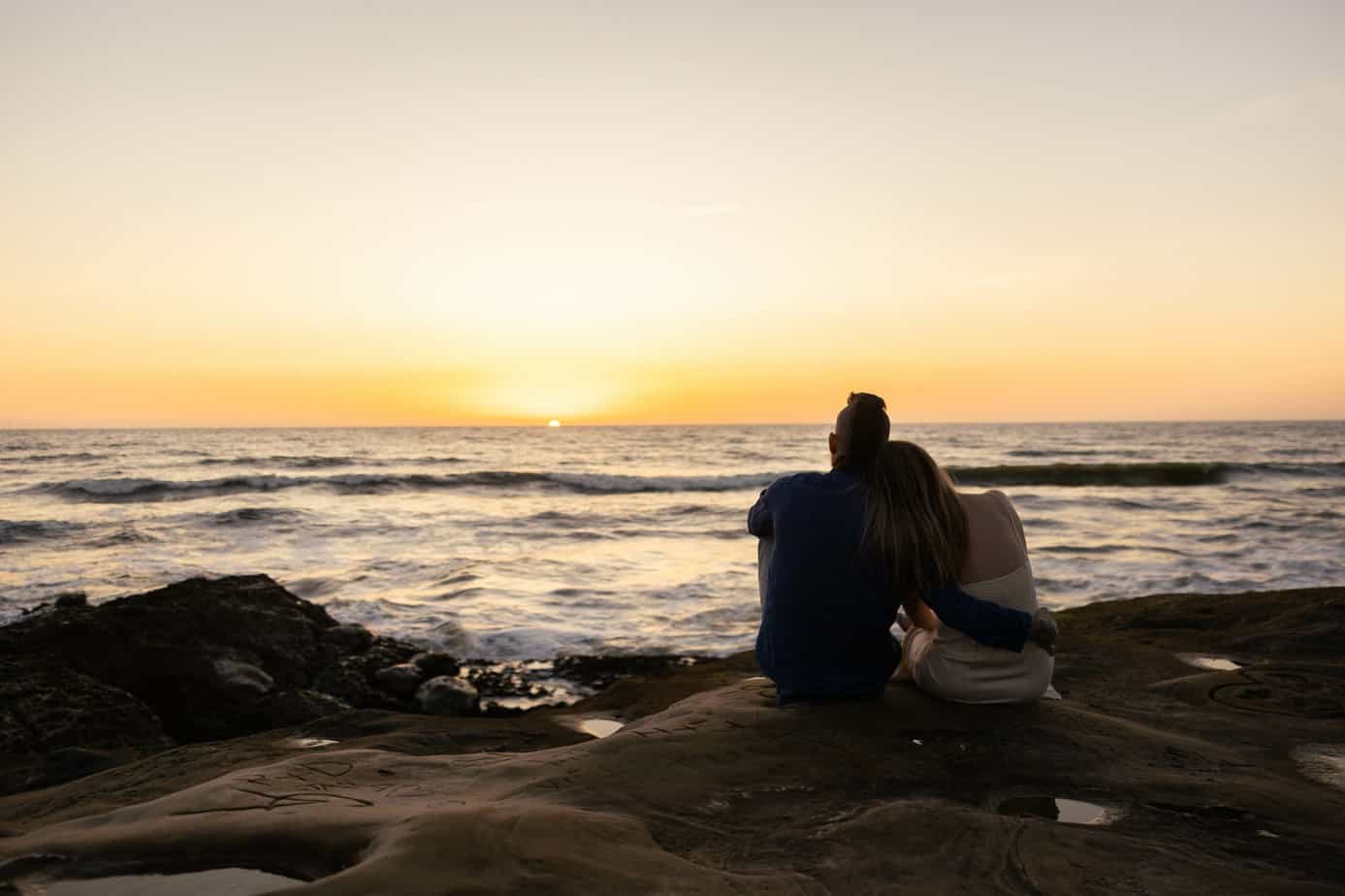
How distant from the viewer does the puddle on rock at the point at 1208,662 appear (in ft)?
17.5

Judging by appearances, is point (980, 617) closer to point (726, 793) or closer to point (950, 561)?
point (950, 561)

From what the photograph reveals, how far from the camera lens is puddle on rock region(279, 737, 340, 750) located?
4340mm

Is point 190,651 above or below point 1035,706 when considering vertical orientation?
below

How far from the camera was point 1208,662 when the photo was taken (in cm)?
550

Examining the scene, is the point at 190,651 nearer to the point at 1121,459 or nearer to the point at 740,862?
the point at 740,862

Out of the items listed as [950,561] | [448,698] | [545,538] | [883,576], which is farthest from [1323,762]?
[545,538]

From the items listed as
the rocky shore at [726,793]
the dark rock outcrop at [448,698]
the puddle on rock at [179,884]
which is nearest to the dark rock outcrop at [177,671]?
the rocky shore at [726,793]

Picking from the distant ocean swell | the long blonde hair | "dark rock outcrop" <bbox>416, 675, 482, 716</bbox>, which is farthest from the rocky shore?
the distant ocean swell

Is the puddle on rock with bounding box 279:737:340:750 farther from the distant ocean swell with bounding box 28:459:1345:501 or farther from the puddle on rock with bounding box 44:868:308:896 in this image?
the distant ocean swell with bounding box 28:459:1345:501

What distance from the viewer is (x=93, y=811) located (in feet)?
10.5

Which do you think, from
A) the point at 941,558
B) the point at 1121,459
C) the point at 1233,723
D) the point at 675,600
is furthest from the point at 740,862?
the point at 1121,459

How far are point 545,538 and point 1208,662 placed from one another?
39.9 feet

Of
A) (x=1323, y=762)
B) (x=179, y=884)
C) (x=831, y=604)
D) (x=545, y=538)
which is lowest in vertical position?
(x=545, y=538)

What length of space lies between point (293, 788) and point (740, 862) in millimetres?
1629
